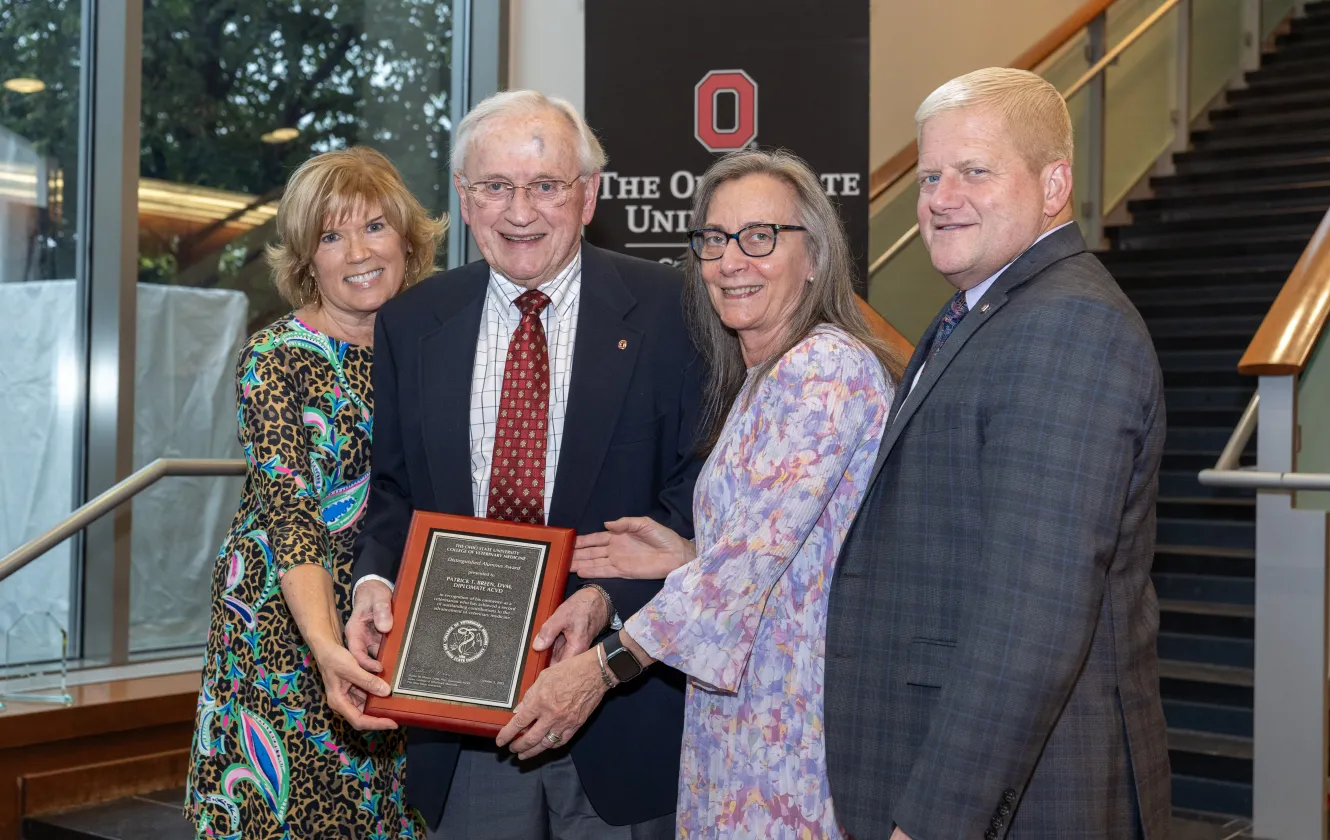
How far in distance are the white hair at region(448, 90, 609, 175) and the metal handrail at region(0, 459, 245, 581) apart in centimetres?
267

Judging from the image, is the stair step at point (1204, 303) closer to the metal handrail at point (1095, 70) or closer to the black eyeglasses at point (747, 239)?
the metal handrail at point (1095, 70)

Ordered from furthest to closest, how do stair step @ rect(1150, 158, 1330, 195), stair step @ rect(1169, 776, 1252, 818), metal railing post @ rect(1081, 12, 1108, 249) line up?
metal railing post @ rect(1081, 12, 1108, 249)
stair step @ rect(1150, 158, 1330, 195)
stair step @ rect(1169, 776, 1252, 818)

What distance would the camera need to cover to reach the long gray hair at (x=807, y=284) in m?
2.03

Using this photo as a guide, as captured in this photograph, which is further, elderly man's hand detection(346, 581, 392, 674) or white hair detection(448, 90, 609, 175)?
white hair detection(448, 90, 609, 175)

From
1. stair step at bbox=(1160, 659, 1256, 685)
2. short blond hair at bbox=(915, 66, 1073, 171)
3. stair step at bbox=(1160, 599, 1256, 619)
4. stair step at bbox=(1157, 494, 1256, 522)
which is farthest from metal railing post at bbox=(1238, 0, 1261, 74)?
short blond hair at bbox=(915, 66, 1073, 171)

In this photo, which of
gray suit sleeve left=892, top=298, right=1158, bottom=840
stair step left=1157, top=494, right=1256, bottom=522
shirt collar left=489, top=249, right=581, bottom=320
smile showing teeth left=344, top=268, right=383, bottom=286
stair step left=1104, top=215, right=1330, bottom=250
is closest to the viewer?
gray suit sleeve left=892, top=298, right=1158, bottom=840

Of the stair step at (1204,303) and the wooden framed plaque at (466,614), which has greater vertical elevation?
the stair step at (1204,303)

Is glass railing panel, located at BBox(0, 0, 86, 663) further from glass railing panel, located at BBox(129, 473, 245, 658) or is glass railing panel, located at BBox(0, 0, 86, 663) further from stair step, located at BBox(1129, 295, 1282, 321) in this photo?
stair step, located at BBox(1129, 295, 1282, 321)

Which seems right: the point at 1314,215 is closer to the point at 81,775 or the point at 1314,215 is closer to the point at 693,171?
the point at 693,171

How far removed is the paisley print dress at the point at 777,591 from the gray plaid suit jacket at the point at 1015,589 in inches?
4.6

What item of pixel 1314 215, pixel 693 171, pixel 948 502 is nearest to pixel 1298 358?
pixel 693 171

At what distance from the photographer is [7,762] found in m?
4.30

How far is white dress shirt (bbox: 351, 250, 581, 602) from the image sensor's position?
7.29 feet

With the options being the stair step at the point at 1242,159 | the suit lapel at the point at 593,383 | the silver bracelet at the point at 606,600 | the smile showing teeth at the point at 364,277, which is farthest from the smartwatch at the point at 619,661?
the stair step at the point at 1242,159
